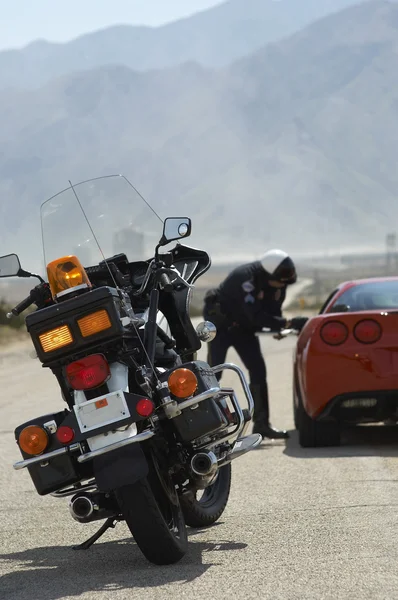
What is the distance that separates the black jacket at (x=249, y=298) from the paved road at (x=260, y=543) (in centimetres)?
154

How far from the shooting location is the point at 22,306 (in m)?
5.57

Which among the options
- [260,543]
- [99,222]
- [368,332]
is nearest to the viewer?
[260,543]

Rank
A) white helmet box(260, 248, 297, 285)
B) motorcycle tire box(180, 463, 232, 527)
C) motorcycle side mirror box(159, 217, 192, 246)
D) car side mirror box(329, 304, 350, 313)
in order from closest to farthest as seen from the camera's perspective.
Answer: motorcycle side mirror box(159, 217, 192, 246)
motorcycle tire box(180, 463, 232, 527)
car side mirror box(329, 304, 350, 313)
white helmet box(260, 248, 297, 285)

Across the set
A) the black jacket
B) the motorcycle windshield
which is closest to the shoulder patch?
the black jacket

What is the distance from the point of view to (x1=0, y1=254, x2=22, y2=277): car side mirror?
573 cm

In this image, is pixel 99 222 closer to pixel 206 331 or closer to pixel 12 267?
pixel 12 267

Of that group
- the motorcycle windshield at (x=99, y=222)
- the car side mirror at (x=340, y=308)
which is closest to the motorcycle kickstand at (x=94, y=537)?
the motorcycle windshield at (x=99, y=222)

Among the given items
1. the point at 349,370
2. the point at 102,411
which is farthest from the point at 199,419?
the point at 349,370

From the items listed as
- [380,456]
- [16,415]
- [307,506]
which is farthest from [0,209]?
[16,415]

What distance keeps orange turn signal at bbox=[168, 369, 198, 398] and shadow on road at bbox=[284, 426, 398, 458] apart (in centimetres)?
354

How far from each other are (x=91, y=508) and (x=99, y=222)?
1.87 metres

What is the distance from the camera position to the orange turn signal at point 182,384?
5.02 m

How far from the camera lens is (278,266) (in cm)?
998

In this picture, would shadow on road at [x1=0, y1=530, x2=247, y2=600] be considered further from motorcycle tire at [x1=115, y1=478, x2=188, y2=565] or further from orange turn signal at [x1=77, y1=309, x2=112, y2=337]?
orange turn signal at [x1=77, y1=309, x2=112, y2=337]
